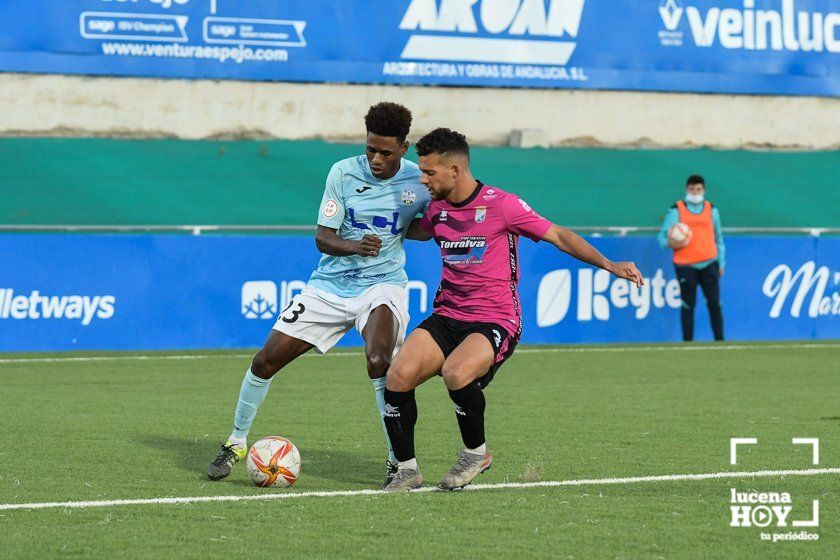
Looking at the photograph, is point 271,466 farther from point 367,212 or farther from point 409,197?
point 409,197

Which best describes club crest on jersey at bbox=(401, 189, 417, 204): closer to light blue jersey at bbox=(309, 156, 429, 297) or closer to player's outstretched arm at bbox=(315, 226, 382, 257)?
light blue jersey at bbox=(309, 156, 429, 297)

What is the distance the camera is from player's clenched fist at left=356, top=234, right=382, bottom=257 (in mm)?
7609

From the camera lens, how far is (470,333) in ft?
24.4

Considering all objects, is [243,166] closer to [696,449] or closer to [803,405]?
[803,405]

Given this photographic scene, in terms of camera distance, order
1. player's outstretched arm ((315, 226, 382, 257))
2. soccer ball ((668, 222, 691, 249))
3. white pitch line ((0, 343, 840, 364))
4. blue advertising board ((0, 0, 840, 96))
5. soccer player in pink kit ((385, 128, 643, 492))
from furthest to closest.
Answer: blue advertising board ((0, 0, 840, 96)) → soccer ball ((668, 222, 691, 249)) → white pitch line ((0, 343, 840, 364)) → player's outstretched arm ((315, 226, 382, 257)) → soccer player in pink kit ((385, 128, 643, 492))

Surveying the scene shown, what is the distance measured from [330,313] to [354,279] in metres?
0.24

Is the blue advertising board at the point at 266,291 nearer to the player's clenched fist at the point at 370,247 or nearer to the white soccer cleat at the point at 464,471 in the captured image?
the player's clenched fist at the point at 370,247

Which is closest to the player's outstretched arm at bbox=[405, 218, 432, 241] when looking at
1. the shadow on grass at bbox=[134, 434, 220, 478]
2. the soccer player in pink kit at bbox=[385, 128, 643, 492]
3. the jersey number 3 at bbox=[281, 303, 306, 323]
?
the soccer player in pink kit at bbox=[385, 128, 643, 492]

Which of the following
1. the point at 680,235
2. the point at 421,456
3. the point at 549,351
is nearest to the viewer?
the point at 421,456

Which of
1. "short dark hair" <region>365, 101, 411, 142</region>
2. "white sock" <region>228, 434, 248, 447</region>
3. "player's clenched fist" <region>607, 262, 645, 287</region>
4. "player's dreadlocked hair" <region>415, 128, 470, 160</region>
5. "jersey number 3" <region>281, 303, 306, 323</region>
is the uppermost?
"short dark hair" <region>365, 101, 411, 142</region>

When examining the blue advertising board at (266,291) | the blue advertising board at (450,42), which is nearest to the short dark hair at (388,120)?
the blue advertising board at (266,291)

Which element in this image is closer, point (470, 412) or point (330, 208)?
point (470, 412)

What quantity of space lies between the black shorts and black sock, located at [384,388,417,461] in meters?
0.31

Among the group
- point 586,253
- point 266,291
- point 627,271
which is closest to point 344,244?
point 586,253
